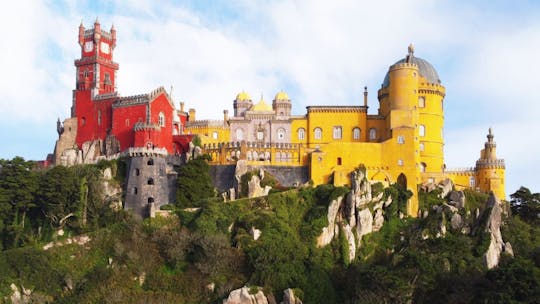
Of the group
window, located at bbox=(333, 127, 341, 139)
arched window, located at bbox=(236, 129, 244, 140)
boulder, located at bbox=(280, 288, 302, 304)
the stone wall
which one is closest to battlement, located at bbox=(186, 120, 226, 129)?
arched window, located at bbox=(236, 129, 244, 140)

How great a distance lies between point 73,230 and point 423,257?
91.7 ft

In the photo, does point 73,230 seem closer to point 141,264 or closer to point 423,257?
point 141,264

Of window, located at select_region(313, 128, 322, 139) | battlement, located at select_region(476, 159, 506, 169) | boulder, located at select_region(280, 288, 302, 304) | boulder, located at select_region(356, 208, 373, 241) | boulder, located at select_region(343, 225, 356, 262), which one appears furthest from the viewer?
window, located at select_region(313, 128, 322, 139)

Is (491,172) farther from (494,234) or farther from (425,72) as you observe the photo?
(494,234)

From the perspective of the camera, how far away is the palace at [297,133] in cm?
7506

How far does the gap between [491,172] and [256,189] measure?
2188cm

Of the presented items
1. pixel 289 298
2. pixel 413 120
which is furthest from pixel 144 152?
pixel 413 120

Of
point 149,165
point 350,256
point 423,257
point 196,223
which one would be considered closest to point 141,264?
point 196,223

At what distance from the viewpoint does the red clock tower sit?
3209 inches

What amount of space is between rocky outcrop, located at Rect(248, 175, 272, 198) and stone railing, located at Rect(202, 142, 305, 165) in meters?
3.58

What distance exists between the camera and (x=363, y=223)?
70.4 m

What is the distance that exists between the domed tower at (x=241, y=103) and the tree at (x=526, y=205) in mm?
27692

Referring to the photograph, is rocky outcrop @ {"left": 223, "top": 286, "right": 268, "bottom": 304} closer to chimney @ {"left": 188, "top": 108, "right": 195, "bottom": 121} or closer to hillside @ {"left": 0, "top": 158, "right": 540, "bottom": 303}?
hillside @ {"left": 0, "top": 158, "right": 540, "bottom": 303}

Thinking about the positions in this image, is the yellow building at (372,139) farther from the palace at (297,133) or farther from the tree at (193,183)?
the tree at (193,183)
